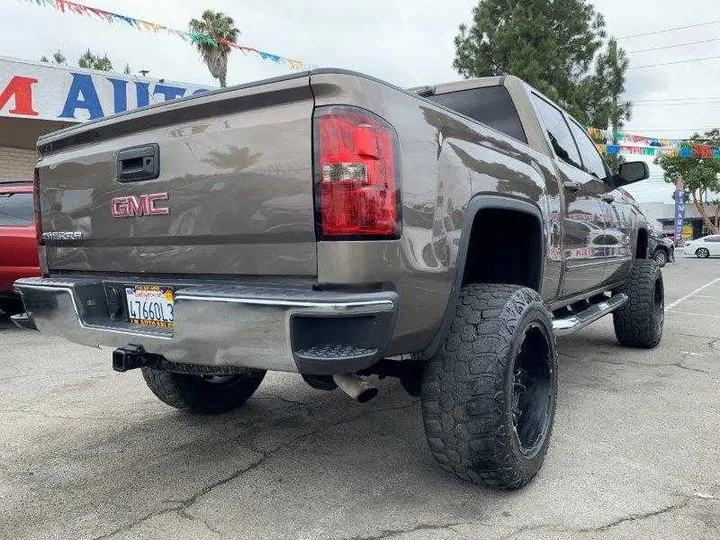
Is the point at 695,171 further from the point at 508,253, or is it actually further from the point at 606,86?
the point at 508,253

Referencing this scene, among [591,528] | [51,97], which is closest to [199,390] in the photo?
[591,528]

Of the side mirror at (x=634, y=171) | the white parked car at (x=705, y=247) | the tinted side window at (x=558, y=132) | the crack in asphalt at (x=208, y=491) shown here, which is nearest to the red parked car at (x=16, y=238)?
the crack in asphalt at (x=208, y=491)

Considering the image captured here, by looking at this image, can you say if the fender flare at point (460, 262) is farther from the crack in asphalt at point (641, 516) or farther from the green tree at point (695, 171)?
the green tree at point (695, 171)

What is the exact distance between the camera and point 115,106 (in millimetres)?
12000

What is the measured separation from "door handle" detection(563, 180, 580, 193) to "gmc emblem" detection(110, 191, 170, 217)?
238cm

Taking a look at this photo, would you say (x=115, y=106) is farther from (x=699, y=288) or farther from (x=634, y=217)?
(x=699, y=288)

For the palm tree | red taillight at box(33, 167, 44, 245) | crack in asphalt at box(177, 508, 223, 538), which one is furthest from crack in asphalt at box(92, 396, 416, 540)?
the palm tree

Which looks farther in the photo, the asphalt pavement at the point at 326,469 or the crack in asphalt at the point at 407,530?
the asphalt pavement at the point at 326,469

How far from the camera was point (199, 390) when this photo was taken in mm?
3475

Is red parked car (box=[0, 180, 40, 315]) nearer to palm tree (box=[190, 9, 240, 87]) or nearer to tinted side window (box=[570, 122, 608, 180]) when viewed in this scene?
tinted side window (box=[570, 122, 608, 180])

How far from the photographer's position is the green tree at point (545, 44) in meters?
20.5

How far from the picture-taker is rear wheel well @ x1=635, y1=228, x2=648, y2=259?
5809 millimetres

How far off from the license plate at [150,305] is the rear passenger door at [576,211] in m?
2.30

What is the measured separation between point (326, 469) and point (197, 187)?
55.6 inches
